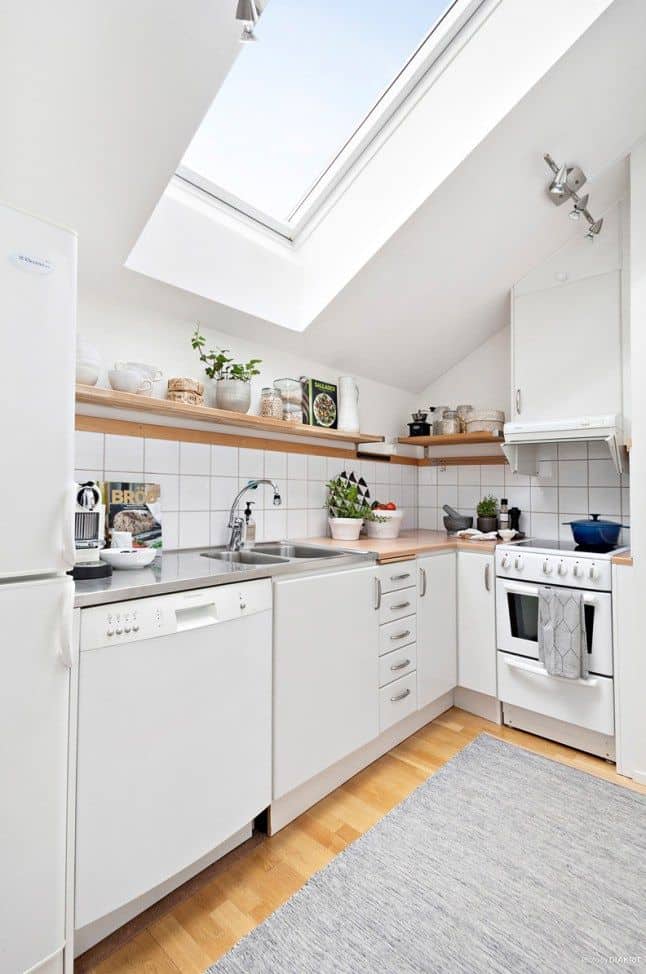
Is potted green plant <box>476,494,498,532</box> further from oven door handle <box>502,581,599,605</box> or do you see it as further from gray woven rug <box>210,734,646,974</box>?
gray woven rug <box>210,734,646,974</box>

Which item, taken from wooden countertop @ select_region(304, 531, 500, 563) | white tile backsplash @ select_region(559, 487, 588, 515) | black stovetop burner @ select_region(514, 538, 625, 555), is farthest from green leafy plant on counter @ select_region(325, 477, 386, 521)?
white tile backsplash @ select_region(559, 487, 588, 515)

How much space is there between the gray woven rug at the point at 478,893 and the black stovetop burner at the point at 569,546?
974mm

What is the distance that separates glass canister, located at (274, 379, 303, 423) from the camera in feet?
7.65

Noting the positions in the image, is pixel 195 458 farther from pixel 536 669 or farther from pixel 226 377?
pixel 536 669

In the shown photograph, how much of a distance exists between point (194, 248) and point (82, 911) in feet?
7.05

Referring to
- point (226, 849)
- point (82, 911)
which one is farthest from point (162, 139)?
point (226, 849)

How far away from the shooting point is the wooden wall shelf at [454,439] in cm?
283

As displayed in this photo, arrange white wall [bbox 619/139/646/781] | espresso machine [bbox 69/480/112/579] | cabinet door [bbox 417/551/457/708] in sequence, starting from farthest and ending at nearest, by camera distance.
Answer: cabinet door [bbox 417/551/457/708] → white wall [bbox 619/139/646/781] → espresso machine [bbox 69/480/112/579]

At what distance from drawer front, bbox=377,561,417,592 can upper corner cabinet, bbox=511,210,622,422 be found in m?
1.08

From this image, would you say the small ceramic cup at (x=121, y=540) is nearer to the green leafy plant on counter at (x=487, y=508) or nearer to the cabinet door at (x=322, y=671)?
the cabinet door at (x=322, y=671)

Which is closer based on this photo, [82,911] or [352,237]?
[82,911]

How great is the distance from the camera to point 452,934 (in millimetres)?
1251

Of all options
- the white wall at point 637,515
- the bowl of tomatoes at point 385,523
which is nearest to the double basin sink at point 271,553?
the bowl of tomatoes at point 385,523

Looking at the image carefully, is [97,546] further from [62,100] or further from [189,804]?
[62,100]
